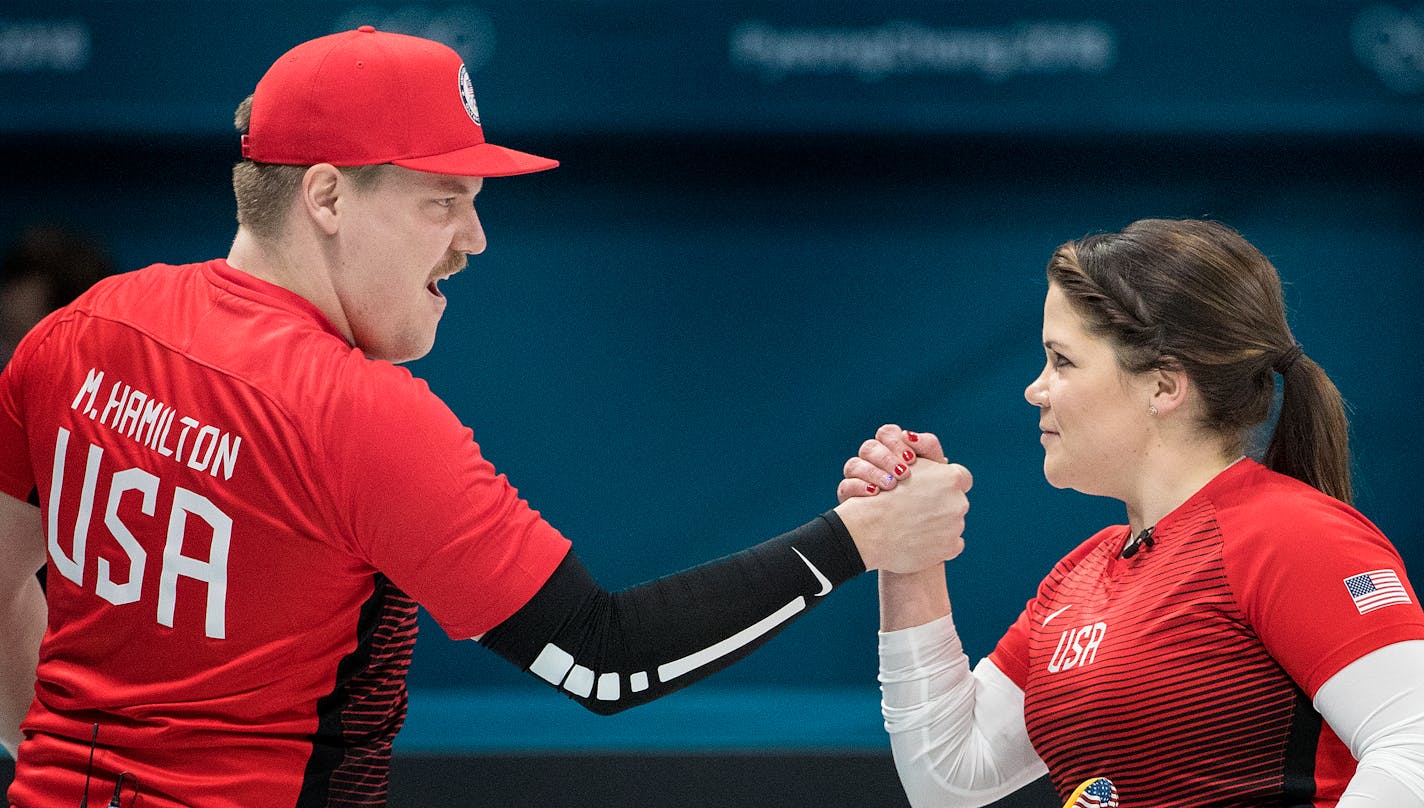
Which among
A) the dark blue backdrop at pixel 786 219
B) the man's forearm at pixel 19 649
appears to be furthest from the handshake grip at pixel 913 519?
the dark blue backdrop at pixel 786 219

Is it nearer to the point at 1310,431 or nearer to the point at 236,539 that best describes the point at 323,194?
the point at 236,539

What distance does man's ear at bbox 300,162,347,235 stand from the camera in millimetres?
1623

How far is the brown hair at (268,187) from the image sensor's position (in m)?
1.64

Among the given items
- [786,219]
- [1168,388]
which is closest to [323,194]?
[1168,388]

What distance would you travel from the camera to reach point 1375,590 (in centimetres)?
158

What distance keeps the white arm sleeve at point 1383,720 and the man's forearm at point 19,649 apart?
1.53 m

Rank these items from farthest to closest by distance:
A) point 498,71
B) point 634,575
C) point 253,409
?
1. point 634,575
2. point 498,71
3. point 253,409

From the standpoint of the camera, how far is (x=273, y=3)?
3723 mm

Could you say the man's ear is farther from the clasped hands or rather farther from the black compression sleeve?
the clasped hands

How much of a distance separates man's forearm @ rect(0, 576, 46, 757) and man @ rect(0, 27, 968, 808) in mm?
223

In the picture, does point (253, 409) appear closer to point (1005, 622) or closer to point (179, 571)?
point (179, 571)

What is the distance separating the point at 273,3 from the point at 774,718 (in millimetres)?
2173

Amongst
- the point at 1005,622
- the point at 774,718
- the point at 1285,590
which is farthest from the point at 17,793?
the point at 1005,622

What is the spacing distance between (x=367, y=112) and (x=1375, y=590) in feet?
3.87
